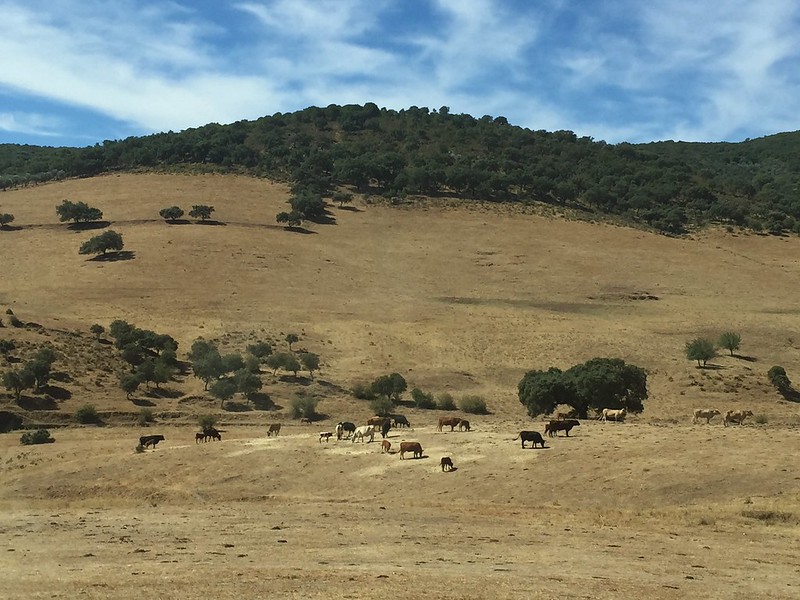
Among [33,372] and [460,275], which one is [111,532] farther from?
[460,275]

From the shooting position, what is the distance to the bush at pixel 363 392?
199 ft

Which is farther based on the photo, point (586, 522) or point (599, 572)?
point (586, 522)

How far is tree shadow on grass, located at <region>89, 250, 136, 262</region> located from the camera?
98062mm

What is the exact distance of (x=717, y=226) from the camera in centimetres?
13225

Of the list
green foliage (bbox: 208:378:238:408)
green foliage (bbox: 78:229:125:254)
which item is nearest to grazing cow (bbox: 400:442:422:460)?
green foliage (bbox: 208:378:238:408)

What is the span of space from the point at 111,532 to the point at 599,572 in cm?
1286

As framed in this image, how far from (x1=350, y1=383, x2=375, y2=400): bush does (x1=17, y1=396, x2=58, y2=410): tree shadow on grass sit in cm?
2089

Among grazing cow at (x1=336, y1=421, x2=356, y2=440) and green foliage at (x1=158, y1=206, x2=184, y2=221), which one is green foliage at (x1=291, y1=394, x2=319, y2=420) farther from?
green foliage at (x1=158, y1=206, x2=184, y2=221)

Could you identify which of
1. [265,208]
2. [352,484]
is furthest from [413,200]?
[352,484]

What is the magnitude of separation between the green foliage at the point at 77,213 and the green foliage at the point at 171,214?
8.79 meters

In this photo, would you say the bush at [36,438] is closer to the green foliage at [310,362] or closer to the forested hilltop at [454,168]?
the green foliage at [310,362]

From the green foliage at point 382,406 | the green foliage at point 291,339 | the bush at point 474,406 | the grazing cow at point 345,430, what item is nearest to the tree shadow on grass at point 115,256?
the green foliage at point 291,339

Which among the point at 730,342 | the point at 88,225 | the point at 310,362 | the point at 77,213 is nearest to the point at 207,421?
the point at 310,362

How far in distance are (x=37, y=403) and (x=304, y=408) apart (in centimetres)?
1750
